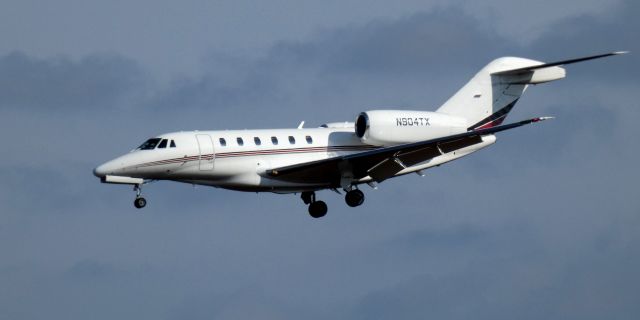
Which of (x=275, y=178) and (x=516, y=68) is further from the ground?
(x=516, y=68)

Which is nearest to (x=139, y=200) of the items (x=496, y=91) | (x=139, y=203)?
(x=139, y=203)

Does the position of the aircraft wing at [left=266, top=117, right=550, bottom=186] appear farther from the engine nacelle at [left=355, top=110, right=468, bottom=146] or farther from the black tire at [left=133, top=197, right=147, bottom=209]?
the black tire at [left=133, top=197, right=147, bottom=209]

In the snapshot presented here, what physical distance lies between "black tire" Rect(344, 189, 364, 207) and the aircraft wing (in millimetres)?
506

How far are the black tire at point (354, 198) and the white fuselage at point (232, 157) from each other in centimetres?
35

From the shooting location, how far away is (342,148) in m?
43.9

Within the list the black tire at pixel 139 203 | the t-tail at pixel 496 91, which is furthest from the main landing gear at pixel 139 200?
the t-tail at pixel 496 91

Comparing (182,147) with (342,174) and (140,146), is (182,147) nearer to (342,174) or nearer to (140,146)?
(140,146)

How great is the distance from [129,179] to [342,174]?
6724 mm

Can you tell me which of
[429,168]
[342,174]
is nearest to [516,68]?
[429,168]

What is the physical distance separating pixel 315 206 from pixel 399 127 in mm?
3934

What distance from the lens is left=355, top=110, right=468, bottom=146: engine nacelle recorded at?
4359 centimetres

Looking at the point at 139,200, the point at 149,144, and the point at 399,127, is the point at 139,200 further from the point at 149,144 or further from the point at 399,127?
the point at 399,127

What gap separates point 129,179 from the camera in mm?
41000

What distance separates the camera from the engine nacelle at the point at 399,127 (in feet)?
143
